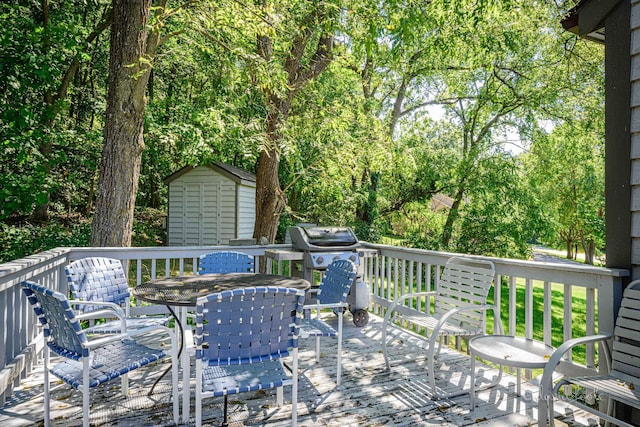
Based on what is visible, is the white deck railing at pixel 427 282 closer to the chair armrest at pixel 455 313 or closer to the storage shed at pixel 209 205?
the chair armrest at pixel 455 313

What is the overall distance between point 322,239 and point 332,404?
6.99 feet

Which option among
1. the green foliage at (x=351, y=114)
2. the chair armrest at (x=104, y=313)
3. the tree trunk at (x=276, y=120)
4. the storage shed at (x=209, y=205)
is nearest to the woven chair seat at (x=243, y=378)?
the chair armrest at (x=104, y=313)

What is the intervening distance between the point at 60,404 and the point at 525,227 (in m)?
11.0

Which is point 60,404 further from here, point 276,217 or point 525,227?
point 525,227

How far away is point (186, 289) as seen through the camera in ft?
9.50

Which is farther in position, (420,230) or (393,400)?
(420,230)

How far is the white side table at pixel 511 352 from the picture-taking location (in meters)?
2.40

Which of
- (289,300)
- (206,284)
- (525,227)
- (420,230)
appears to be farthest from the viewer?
(420,230)

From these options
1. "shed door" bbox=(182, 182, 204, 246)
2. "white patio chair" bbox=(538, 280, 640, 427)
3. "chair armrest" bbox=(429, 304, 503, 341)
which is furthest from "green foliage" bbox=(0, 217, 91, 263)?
"white patio chair" bbox=(538, 280, 640, 427)

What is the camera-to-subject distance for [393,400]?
2.92 m

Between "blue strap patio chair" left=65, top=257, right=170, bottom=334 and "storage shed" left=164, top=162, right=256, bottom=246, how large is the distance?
26.4 ft

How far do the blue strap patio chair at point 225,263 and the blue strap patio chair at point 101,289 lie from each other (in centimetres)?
68

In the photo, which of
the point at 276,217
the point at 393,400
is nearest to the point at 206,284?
the point at 393,400

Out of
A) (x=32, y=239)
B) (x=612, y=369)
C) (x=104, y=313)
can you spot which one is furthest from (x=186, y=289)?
(x=32, y=239)
